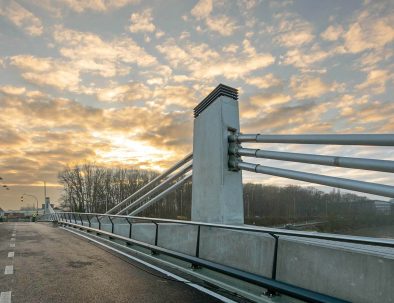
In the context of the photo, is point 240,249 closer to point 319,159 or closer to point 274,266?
point 274,266

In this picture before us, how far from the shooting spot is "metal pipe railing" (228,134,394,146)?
21.1 ft

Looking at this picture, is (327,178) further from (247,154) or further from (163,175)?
(163,175)

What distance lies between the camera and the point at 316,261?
17.8ft

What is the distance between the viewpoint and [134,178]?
96.1 m

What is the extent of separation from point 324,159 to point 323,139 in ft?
1.50

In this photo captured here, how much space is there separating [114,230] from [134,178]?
81.2m

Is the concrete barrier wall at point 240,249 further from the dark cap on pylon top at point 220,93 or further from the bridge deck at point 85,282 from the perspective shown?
the dark cap on pylon top at point 220,93

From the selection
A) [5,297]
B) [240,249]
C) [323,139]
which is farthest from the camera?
[323,139]

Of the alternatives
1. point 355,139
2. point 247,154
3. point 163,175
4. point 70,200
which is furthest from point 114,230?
point 70,200

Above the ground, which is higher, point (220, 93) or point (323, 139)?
point (220, 93)

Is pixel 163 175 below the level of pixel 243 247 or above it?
above

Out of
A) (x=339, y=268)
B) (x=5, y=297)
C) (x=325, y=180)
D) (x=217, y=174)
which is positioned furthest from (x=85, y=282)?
(x=325, y=180)

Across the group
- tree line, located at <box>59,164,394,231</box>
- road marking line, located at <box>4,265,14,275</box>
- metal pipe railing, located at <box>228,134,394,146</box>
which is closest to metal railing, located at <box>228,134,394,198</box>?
metal pipe railing, located at <box>228,134,394,146</box>

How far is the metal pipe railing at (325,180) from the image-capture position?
635cm
